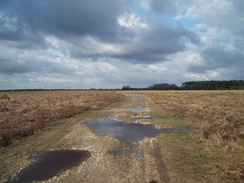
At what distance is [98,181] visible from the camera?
4.79 metres

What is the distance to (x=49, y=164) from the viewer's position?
19.9ft

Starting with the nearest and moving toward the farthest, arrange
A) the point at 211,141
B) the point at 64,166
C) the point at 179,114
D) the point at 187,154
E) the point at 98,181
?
the point at 98,181 < the point at 64,166 < the point at 187,154 < the point at 211,141 < the point at 179,114

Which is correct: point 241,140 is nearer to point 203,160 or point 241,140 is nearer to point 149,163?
point 203,160

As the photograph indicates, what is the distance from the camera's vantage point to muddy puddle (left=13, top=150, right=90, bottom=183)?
522 cm

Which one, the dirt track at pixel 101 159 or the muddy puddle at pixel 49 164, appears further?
the muddy puddle at pixel 49 164

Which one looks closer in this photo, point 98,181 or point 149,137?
point 98,181

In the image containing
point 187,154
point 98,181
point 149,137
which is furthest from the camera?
point 149,137

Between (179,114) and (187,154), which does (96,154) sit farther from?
(179,114)

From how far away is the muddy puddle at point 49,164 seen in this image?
206 inches

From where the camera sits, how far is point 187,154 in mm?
6836

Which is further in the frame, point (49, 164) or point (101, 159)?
point (101, 159)

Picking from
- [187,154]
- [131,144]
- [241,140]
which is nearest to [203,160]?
[187,154]

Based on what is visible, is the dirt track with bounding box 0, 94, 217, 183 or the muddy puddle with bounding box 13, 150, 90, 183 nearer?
the dirt track with bounding box 0, 94, 217, 183

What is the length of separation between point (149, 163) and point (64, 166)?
132 inches
